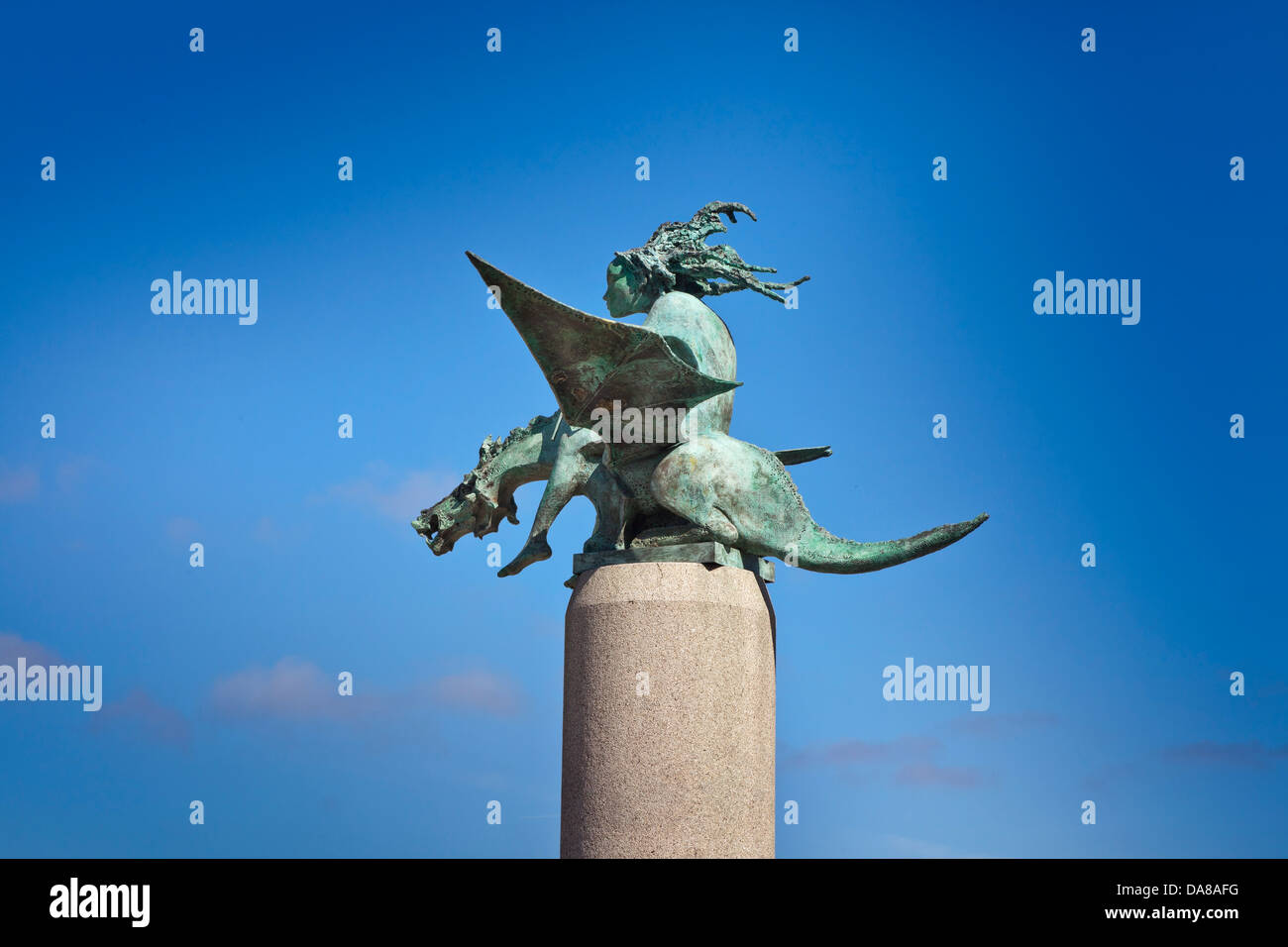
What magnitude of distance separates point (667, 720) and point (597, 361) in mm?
2715

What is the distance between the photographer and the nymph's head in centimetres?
1234

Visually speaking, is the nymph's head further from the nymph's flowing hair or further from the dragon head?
the dragon head

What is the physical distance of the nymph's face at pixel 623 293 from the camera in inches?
492

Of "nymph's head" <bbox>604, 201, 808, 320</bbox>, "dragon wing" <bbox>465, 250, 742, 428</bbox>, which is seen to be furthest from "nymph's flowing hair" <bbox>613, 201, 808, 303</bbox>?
"dragon wing" <bbox>465, 250, 742, 428</bbox>

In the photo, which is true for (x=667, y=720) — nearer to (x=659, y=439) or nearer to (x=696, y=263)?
(x=659, y=439)

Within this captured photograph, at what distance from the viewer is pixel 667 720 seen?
10.8 m

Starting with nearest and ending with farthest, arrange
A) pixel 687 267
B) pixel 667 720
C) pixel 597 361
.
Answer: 1. pixel 667 720
2. pixel 597 361
3. pixel 687 267

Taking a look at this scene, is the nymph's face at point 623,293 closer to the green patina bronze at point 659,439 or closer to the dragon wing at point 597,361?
the green patina bronze at point 659,439

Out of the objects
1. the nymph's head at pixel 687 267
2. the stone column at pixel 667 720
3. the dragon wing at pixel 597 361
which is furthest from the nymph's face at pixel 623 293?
the stone column at pixel 667 720

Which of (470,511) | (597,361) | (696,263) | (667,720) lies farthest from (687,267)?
(667,720)

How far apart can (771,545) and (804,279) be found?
2.30 meters

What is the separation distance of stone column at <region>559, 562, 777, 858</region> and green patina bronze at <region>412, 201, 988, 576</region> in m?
0.46
